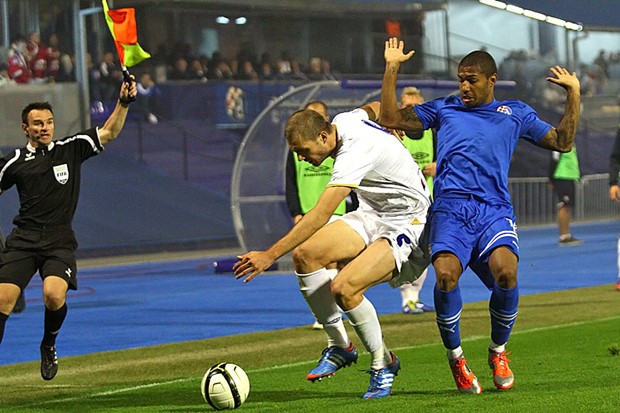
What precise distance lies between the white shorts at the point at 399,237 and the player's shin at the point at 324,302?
0.37 m

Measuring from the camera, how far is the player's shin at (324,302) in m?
7.74

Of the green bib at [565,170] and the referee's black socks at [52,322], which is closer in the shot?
the referee's black socks at [52,322]

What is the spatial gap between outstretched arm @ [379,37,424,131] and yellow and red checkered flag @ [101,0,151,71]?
272 centimetres

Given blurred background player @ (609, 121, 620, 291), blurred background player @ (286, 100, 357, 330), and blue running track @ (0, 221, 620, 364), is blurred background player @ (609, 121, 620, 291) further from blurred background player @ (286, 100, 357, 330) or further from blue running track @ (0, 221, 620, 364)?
blurred background player @ (286, 100, 357, 330)

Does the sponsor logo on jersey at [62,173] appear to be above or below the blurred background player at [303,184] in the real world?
above

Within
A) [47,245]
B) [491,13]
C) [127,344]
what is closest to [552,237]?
[491,13]

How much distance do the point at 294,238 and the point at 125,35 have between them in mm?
3372

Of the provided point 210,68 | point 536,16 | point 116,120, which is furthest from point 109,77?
point 116,120

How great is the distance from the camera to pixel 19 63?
2741cm

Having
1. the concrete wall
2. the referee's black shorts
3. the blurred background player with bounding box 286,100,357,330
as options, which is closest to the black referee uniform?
the referee's black shorts

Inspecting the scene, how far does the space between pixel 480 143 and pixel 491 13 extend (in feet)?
101

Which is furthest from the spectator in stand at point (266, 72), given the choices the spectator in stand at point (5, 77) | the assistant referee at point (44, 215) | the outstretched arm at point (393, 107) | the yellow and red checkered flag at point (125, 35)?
the outstretched arm at point (393, 107)

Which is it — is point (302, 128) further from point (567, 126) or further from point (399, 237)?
point (567, 126)

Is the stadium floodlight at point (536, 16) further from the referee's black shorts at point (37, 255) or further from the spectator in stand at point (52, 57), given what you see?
the referee's black shorts at point (37, 255)
